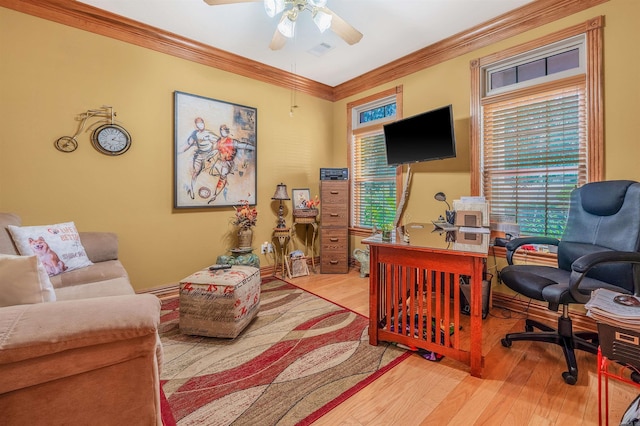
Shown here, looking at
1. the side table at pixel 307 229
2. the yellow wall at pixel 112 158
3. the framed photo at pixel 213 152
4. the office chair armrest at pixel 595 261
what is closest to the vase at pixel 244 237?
the yellow wall at pixel 112 158

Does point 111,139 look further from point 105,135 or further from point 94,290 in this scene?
point 94,290

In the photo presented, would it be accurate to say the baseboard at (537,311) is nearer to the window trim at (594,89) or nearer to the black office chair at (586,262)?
the black office chair at (586,262)

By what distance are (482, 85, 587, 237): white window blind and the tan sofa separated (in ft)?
10.3

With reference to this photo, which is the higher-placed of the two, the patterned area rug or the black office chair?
the black office chair

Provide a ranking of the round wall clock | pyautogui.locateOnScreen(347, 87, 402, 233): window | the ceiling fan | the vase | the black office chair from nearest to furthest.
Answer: the black office chair, the ceiling fan, the round wall clock, the vase, pyautogui.locateOnScreen(347, 87, 402, 233): window

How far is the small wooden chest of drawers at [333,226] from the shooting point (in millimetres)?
4051

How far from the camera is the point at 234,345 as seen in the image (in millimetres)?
2080

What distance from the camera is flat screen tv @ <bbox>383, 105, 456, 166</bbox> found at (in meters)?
2.91

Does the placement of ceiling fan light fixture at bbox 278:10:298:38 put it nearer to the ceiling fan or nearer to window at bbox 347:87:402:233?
the ceiling fan

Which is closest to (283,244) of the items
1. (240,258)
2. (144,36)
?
(240,258)

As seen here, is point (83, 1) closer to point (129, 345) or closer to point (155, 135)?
point (155, 135)

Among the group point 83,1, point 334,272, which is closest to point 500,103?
point 334,272

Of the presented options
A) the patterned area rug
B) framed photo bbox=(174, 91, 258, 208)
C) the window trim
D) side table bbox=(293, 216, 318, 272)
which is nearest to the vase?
framed photo bbox=(174, 91, 258, 208)

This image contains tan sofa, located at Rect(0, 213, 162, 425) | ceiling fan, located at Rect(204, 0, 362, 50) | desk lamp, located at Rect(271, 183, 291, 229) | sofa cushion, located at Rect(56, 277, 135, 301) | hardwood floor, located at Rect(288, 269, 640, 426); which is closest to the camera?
tan sofa, located at Rect(0, 213, 162, 425)
